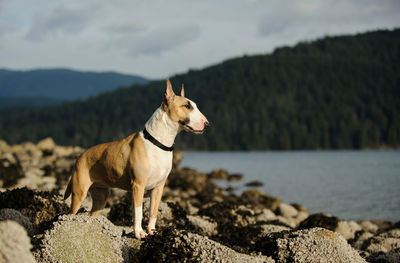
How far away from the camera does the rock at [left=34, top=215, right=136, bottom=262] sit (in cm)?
560

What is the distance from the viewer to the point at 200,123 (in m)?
6.55

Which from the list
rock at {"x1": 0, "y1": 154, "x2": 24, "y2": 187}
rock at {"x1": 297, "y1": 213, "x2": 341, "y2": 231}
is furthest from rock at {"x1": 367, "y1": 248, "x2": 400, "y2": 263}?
rock at {"x1": 0, "y1": 154, "x2": 24, "y2": 187}

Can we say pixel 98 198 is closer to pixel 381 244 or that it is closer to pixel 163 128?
pixel 163 128

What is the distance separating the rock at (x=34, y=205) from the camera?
24.7ft

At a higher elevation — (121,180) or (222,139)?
(121,180)

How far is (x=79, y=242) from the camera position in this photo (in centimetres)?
573

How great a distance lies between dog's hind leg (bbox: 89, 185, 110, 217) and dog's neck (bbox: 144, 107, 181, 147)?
4.82 ft

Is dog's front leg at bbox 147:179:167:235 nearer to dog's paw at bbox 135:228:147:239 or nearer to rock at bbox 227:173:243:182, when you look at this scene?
dog's paw at bbox 135:228:147:239

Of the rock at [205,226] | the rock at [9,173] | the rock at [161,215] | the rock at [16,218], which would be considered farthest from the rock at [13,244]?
the rock at [9,173]

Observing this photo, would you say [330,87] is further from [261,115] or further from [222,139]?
[222,139]

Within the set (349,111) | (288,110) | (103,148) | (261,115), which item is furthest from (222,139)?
(103,148)

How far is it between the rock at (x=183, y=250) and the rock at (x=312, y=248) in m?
0.40

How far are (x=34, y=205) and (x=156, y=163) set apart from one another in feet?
9.16

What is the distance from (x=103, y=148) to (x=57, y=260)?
6.79 ft
